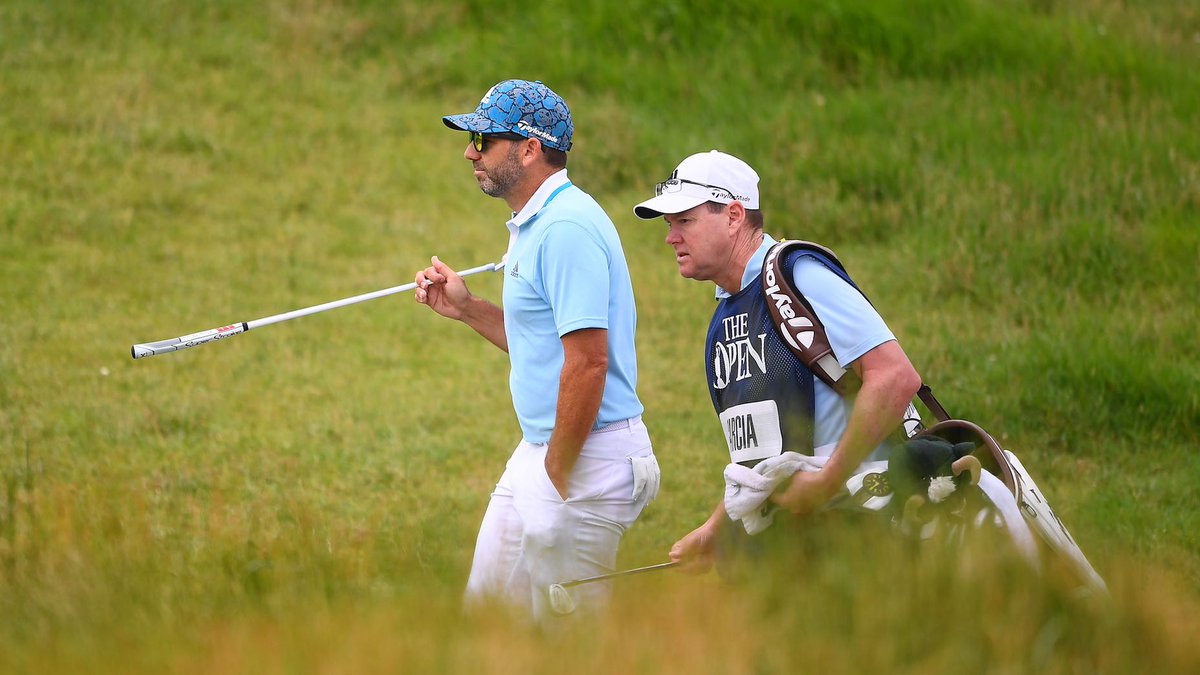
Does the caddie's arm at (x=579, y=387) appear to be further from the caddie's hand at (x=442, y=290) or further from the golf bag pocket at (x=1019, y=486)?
the golf bag pocket at (x=1019, y=486)

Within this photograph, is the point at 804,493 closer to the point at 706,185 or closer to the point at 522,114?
the point at 706,185

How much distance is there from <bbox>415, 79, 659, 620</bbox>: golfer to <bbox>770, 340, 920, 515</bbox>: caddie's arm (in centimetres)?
89

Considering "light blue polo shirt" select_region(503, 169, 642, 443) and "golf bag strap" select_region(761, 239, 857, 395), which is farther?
"light blue polo shirt" select_region(503, 169, 642, 443)

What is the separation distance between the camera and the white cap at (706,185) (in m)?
4.66

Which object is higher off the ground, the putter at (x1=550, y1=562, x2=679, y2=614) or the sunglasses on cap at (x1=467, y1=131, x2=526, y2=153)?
the sunglasses on cap at (x1=467, y1=131, x2=526, y2=153)

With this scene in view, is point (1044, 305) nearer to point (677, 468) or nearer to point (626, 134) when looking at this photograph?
point (677, 468)

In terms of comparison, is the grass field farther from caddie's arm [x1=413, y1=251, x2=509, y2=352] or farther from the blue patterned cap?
the blue patterned cap

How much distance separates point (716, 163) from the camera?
4.68 m

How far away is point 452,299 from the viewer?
531cm

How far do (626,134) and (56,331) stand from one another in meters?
6.40

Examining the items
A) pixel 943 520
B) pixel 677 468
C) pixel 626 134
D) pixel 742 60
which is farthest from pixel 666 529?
pixel 742 60

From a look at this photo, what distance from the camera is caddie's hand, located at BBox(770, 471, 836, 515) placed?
396 centimetres

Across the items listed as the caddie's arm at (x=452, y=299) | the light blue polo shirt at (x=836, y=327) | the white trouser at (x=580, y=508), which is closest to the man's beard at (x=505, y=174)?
the caddie's arm at (x=452, y=299)

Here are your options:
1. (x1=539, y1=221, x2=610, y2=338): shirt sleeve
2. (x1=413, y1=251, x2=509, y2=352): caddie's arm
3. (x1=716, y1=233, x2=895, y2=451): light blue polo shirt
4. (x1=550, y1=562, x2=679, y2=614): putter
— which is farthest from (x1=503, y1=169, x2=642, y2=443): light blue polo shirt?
(x1=550, y1=562, x2=679, y2=614): putter
